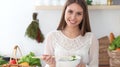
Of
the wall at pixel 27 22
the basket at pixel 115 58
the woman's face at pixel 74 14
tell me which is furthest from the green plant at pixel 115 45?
the woman's face at pixel 74 14

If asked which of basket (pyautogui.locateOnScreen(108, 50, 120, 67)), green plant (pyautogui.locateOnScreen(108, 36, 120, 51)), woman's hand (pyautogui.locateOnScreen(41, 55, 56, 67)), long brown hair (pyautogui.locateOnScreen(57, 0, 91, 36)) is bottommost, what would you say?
basket (pyautogui.locateOnScreen(108, 50, 120, 67))

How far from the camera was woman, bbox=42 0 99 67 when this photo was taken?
3.96 feet

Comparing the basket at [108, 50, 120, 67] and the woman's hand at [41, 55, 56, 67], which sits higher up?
the woman's hand at [41, 55, 56, 67]

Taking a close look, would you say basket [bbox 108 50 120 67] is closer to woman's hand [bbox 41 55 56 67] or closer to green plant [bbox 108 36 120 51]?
green plant [bbox 108 36 120 51]

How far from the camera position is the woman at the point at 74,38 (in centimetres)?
121

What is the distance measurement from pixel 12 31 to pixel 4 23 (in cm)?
8

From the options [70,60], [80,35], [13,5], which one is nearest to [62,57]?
[70,60]

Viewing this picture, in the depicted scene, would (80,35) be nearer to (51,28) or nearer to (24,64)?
(24,64)

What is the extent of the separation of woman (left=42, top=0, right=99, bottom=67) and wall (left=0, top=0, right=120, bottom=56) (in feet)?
1.94

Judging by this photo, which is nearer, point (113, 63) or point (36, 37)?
point (113, 63)

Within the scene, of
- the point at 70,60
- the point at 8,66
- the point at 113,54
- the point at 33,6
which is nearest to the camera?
the point at 70,60

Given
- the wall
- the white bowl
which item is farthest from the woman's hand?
the wall

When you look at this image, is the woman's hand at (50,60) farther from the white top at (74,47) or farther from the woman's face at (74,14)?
the woman's face at (74,14)

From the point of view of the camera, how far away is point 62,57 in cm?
120
